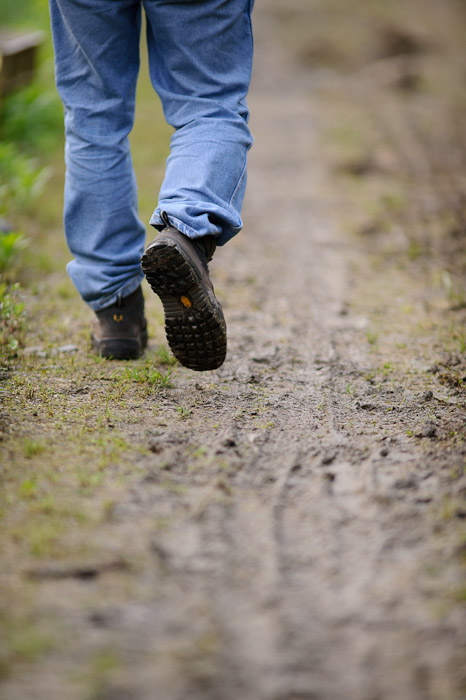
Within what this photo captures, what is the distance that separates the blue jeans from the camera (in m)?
1.54

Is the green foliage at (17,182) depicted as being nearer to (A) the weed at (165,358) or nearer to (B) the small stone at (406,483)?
(A) the weed at (165,358)

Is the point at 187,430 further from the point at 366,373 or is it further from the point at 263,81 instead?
the point at 263,81

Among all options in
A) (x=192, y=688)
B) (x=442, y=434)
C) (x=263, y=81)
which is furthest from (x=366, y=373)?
(x=263, y=81)

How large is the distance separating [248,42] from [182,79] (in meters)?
0.20

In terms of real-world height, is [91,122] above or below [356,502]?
above

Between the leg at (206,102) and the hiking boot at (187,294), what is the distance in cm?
6

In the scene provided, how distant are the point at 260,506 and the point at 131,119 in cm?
122

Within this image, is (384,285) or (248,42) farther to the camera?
(384,285)

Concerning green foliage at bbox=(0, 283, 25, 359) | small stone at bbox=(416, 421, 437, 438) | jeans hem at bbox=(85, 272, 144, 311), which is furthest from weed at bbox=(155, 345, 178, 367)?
small stone at bbox=(416, 421, 437, 438)

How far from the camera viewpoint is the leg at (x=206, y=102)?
1525 millimetres

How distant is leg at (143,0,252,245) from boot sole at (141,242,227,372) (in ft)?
0.37

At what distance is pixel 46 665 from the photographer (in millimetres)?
865

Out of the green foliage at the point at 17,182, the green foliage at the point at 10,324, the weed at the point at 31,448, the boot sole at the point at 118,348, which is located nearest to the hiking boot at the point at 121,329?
the boot sole at the point at 118,348

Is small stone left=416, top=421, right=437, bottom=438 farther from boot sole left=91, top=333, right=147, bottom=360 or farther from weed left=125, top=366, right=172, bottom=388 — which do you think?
boot sole left=91, top=333, right=147, bottom=360
